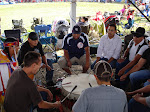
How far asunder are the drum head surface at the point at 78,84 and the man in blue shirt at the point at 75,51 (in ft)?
3.41

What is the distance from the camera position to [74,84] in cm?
300

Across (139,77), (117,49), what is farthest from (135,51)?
(139,77)

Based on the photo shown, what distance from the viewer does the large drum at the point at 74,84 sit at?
2.74 meters

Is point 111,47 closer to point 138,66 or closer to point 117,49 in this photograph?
point 117,49

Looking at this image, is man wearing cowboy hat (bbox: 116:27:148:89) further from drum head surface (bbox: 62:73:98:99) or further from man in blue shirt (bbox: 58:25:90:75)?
man in blue shirt (bbox: 58:25:90:75)

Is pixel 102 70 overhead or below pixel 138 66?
overhead

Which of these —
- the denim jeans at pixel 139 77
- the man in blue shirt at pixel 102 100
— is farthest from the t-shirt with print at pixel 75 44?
the man in blue shirt at pixel 102 100

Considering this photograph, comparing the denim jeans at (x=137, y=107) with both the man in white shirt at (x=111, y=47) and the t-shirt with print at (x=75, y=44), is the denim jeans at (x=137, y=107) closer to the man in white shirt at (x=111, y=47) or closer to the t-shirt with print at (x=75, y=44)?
the man in white shirt at (x=111, y=47)

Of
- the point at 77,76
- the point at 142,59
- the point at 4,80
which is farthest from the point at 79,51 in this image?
the point at 4,80

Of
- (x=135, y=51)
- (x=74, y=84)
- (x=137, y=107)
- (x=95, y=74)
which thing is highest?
(x=95, y=74)

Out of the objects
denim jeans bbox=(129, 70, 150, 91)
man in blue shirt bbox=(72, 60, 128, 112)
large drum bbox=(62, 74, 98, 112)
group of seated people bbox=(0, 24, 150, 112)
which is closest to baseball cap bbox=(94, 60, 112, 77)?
group of seated people bbox=(0, 24, 150, 112)

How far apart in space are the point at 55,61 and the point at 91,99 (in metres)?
4.00

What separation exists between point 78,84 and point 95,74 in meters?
1.14

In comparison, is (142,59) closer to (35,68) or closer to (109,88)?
(109,88)
